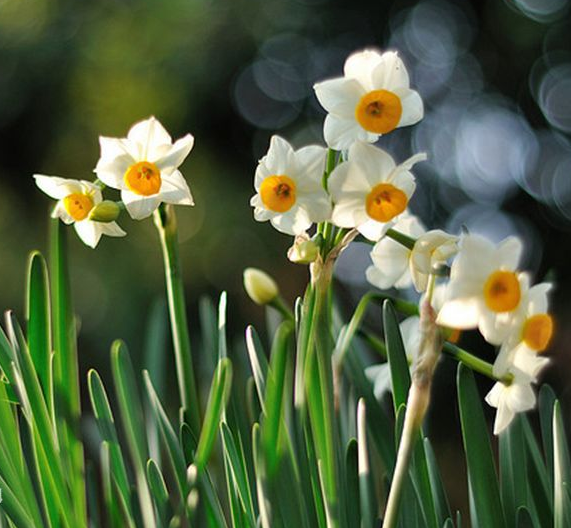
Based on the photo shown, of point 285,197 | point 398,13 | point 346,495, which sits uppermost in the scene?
point 285,197

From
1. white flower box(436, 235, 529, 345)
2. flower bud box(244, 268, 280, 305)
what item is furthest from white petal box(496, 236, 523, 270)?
flower bud box(244, 268, 280, 305)

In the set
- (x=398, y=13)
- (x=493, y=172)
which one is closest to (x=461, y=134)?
(x=493, y=172)

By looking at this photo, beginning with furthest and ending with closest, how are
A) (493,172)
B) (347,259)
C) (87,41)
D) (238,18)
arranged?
(493,172)
(238,18)
(87,41)
(347,259)

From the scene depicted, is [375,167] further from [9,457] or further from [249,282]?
[9,457]

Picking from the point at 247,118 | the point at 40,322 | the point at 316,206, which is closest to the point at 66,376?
the point at 40,322

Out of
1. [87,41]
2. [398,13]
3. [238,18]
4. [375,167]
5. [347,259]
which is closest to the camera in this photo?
[375,167]

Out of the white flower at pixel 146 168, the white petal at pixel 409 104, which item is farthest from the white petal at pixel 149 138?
Result: the white petal at pixel 409 104

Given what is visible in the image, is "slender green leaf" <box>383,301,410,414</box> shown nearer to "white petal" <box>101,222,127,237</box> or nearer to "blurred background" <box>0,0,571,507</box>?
"white petal" <box>101,222,127,237</box>
